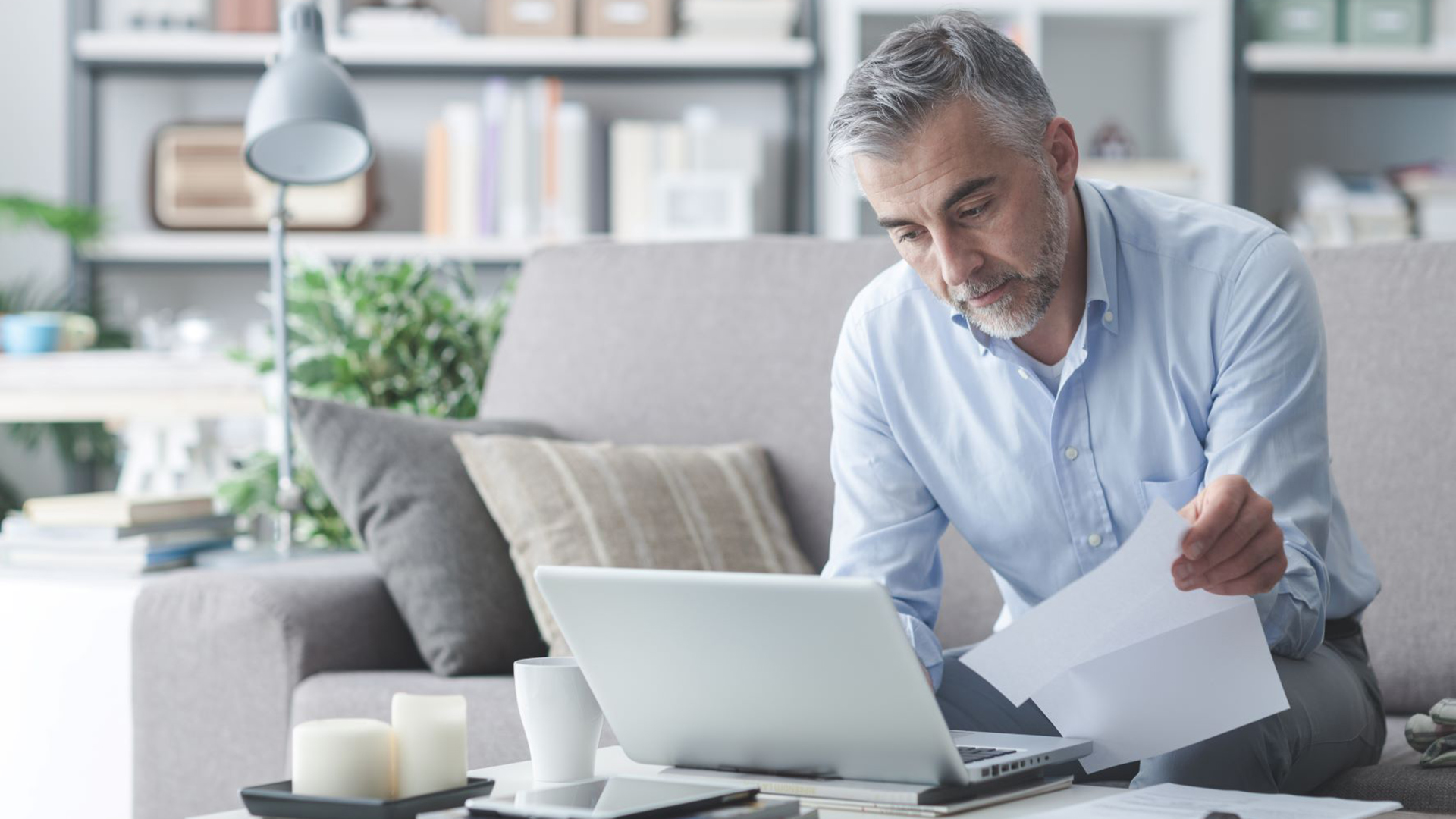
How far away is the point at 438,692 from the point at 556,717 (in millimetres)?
675

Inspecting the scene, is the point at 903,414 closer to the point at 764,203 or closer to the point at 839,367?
the point at 839,367

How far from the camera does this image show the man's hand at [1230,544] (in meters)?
0.94

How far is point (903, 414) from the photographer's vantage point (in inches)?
56.6

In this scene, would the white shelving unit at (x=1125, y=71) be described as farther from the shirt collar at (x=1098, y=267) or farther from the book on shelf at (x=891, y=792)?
the book on shelf at (x=891, y=792)

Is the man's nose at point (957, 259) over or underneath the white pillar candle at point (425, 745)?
over

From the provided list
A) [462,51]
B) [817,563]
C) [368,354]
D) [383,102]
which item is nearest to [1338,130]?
[462,51]

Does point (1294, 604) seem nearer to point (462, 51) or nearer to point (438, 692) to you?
point (438, 692)

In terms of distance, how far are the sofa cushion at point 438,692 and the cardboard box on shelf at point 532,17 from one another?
6.91ft

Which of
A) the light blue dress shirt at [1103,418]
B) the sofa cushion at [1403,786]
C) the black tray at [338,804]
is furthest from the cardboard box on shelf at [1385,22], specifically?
the black tray at [338,804]

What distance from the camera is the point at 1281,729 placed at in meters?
1.18

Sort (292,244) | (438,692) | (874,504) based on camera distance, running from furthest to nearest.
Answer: (292,244) < (438,692) < (874,504)

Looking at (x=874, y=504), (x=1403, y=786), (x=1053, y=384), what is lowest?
(x=1403, y=786)

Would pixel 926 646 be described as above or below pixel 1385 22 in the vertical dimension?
below

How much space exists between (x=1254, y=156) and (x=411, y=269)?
235cm
